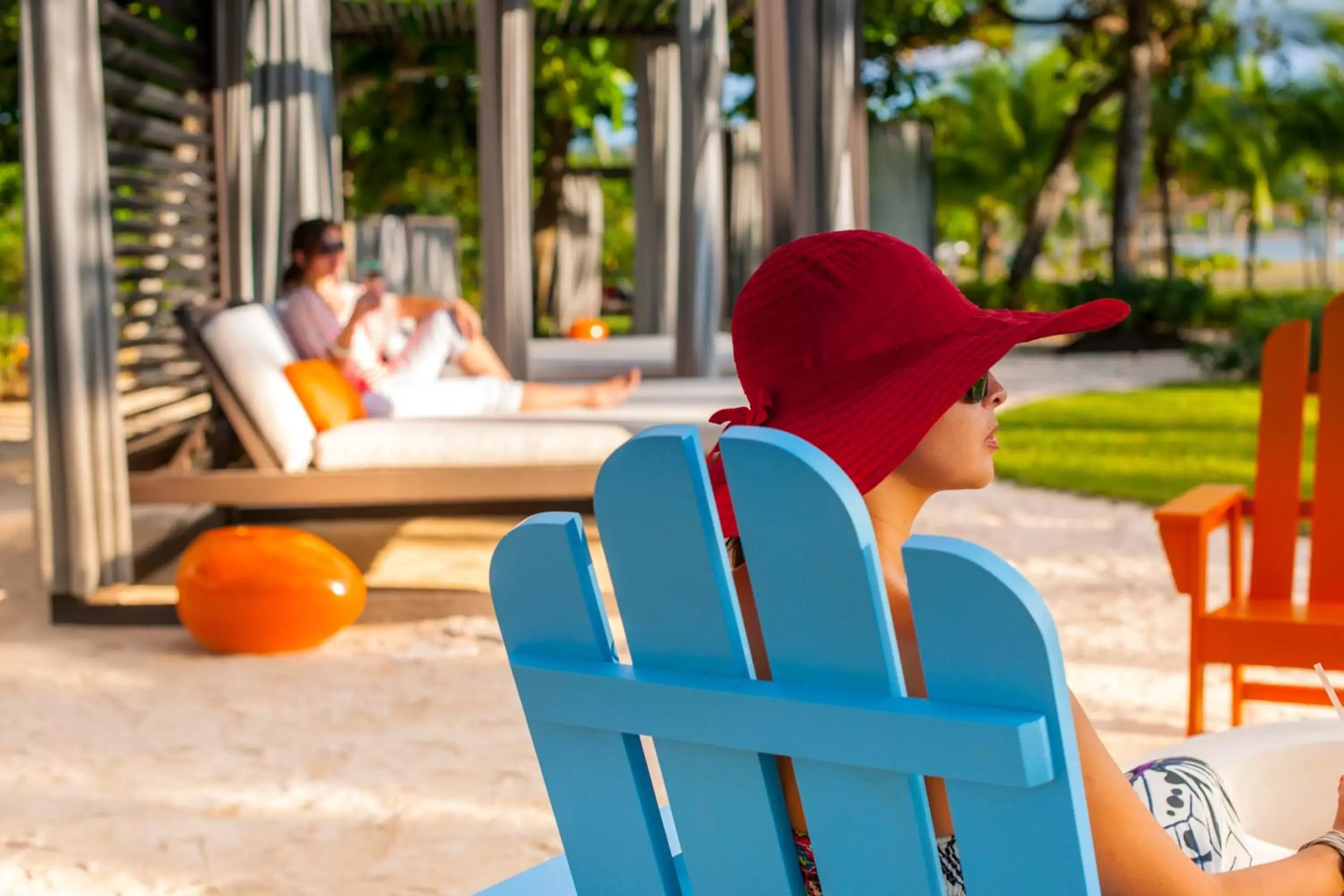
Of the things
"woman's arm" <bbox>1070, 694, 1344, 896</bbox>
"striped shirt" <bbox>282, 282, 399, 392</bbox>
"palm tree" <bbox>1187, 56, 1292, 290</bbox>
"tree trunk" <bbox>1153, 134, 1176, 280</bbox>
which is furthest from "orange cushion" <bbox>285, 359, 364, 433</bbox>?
"palm tree" <bbox>1187, 56, 1292, 290</bbox>

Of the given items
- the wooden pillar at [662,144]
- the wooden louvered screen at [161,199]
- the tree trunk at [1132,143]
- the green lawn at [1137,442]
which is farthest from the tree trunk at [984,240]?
the wooden louvered screen at [161,199]

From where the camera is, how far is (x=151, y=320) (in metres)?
6.75

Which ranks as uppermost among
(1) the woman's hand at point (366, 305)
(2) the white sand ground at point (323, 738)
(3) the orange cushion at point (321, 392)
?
(1) the woman's hand at point (366, 305)

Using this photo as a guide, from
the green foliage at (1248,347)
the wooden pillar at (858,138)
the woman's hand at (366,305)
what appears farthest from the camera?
the green foliage at (1248,347)

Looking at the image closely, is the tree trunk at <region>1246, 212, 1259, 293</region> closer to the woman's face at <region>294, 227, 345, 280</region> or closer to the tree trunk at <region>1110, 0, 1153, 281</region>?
the tree trunk at <region>1110, 0, 1153, 281</region>

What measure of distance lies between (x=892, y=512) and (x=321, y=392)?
4.55m

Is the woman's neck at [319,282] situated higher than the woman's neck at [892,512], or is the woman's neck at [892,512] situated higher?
the woman's neck at [319,282]

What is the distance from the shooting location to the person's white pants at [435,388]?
642 centimetres

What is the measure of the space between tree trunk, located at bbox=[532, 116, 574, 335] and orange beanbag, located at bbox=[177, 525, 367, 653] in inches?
575

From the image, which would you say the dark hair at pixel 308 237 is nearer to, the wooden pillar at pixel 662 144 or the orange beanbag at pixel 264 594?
the orange beanbag at pixel 264 594

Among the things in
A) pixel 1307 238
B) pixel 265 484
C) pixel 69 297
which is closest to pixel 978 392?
pixel 265 484

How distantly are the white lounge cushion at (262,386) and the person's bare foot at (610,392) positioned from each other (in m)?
1.48

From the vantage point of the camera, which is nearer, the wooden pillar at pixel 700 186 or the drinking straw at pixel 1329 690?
the drinking straw at pixel 1329 690

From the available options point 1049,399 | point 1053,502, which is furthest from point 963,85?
point 1053,502
